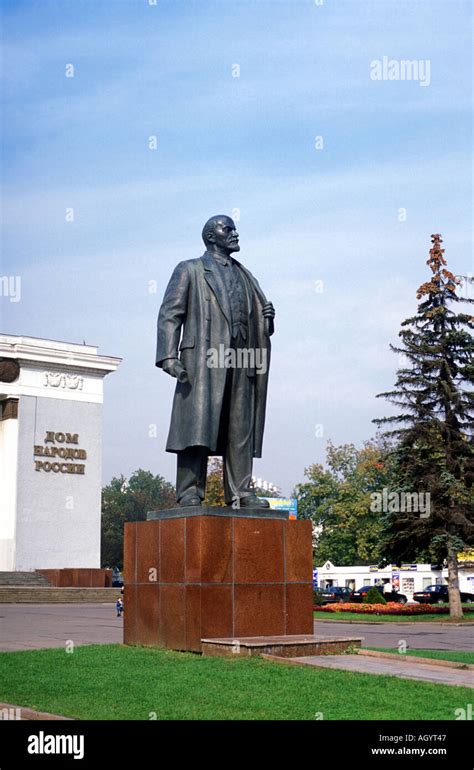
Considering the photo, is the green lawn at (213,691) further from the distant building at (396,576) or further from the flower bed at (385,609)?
the distant building at (396,576)

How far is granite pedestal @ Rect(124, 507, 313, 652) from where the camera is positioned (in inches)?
413

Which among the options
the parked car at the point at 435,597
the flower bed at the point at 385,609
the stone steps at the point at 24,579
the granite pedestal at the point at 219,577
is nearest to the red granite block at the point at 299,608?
the granite pedestal at the point at 219,577

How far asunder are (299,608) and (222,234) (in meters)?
4.54

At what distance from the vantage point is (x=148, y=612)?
11.3 meters

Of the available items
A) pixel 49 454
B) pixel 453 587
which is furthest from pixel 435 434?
pixel 49 454

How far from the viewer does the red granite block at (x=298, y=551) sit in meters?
11.1

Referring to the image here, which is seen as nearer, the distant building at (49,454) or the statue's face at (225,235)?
the statue's face at (225,235)

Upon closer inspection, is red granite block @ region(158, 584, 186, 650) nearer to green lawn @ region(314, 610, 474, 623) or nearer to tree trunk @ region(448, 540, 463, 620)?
green lawn @ region(314, 610, 474, 623)

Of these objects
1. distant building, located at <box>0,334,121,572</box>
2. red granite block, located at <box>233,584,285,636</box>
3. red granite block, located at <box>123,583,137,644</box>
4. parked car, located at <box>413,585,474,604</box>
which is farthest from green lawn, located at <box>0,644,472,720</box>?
distant building, located at <box>0,334,121,572</box>

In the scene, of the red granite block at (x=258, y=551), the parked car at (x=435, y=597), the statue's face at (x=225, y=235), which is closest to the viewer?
the red granite block at (x=258, y=551)

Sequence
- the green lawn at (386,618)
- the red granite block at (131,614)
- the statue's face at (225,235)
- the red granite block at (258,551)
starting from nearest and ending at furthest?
the red granite block at (258,551) < the red granite block at (131,614) < the statue's face at (225,235) < the green lawn at (386,618)

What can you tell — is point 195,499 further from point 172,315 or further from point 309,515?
point 309,515

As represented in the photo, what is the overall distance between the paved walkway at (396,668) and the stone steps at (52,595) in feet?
109

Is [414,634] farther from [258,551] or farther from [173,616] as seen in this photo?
[173,616]
